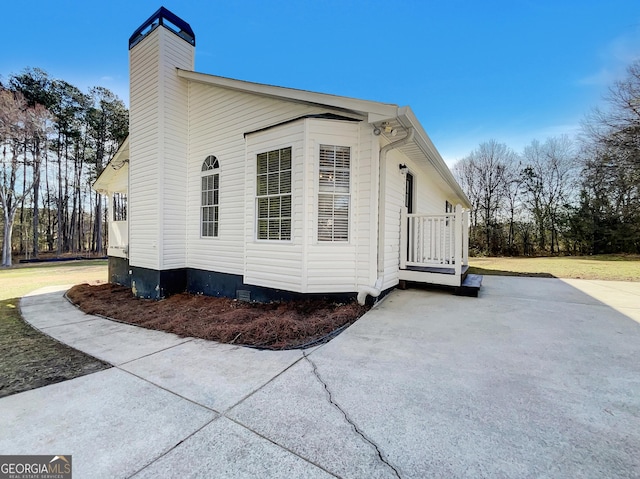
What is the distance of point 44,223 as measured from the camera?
72.3 ft

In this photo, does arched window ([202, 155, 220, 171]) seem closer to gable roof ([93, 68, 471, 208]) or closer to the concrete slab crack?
gable roof ([93, 68, 471, 208])

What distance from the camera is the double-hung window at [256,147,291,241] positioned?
15.7ft

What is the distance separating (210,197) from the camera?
6.22 m

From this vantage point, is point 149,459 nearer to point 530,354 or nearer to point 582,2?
point 530,354

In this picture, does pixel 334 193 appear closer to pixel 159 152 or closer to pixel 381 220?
pixel 381 220

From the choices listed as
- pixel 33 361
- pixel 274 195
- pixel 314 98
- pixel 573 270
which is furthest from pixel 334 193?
pixel 573 270

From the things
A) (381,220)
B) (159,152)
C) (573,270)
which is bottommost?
(573,270)

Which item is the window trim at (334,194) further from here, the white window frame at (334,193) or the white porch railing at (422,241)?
the white porch railing at (422,241)

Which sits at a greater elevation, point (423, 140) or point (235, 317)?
point (423, 140)

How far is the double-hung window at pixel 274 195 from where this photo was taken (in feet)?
15.7

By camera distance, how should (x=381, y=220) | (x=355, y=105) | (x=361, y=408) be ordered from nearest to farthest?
(x=361, y=408), (x=355, y=105), (x=381, y=220)

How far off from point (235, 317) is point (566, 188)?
23284 millimetres

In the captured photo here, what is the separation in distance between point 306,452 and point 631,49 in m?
21.6

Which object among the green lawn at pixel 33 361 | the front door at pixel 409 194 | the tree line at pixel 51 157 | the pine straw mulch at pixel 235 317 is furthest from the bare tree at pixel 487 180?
the tree line at pixel 51 157
